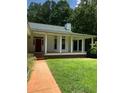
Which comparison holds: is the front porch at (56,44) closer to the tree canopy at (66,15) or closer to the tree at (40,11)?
the tree canopy at (66,15)

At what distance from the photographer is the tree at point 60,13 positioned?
48312 mm

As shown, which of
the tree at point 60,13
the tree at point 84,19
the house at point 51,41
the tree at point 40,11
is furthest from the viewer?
the tree at point 60,13

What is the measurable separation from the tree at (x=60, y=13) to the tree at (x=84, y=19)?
147 inches

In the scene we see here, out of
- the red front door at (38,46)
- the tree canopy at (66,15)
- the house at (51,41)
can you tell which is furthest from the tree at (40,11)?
the red front door at (38,46)

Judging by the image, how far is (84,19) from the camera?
43594 mm

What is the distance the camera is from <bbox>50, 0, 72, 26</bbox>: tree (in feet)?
159

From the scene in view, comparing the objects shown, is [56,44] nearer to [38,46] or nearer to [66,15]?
[38,46]

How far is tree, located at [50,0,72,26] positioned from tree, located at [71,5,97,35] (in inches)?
147

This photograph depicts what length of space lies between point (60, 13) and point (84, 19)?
7783 millimetres

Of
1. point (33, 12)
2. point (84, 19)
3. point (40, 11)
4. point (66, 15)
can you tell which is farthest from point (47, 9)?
point (84, 19)
